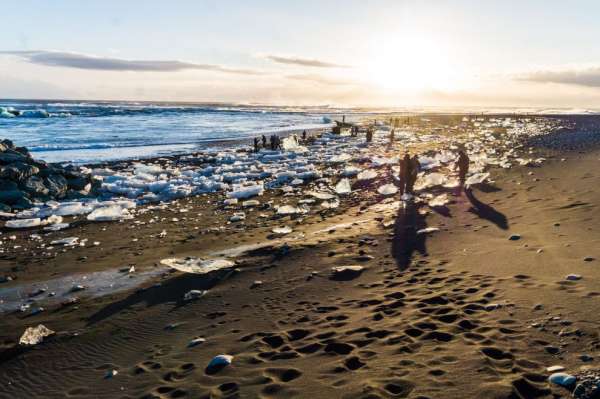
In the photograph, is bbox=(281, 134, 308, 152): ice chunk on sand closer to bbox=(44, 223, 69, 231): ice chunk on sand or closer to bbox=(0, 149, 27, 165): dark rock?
bbox=(0, 149, 27, 165): dark rock

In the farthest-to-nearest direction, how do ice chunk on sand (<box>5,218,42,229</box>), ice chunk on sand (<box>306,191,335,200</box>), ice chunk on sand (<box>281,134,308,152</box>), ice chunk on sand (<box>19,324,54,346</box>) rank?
ice chunk on sand (<box>281,134,308,152</box>) → ice chunk on sand (<box>306,191,335,200</box>) → ice chunk on sand (<box>5,218,42,229</box>) → ice chunk on sand (<box>19,324,54,346</box>)

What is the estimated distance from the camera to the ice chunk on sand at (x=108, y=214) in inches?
489

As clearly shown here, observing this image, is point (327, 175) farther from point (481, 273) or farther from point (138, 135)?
point (138, 135)

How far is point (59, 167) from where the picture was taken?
17.0 m

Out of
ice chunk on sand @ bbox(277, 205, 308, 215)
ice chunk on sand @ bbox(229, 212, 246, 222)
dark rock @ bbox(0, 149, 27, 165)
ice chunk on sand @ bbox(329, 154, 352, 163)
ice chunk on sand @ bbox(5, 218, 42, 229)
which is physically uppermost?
dark rock @ bbox(0, 149, 27, 165)

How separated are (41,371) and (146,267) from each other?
3408 millimetres

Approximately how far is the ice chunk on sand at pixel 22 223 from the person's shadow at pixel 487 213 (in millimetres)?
12031

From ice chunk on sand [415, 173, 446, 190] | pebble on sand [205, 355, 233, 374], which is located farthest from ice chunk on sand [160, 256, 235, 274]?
ice chunk on sand [415, 173, 446, 190]

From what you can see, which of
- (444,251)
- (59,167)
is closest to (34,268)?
(444,251)

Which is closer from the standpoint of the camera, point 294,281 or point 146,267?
point 294,281

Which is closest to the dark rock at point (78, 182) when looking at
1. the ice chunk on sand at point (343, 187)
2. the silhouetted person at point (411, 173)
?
the ice chunk on sand at point (343, 187)

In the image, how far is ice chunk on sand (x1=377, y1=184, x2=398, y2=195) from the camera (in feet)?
46.3

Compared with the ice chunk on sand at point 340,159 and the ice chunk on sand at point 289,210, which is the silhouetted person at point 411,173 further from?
the ice chunk on sand at point 340,159

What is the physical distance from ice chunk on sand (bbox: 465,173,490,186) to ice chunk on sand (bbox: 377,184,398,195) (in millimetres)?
2329
